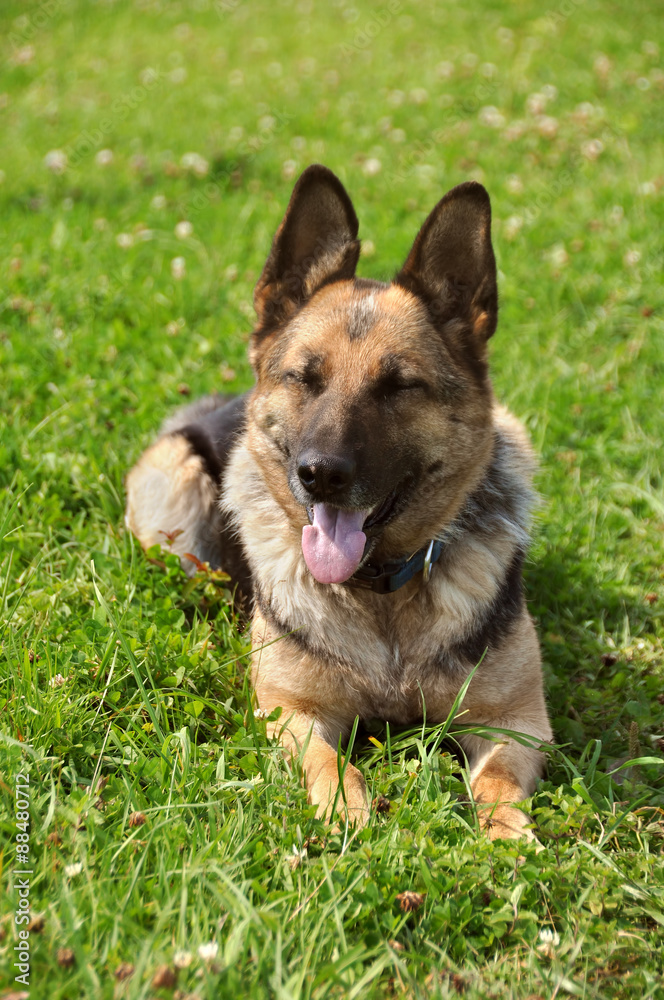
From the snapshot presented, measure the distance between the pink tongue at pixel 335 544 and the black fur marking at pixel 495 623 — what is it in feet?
1.76

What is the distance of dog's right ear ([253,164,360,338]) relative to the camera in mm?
3205

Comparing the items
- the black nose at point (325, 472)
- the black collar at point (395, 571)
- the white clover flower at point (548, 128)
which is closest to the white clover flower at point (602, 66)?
the white clover flower at point (548, 128)

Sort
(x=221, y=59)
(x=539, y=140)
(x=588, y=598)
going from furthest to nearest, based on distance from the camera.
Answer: (x=221, y=59)
(x=539, y=140)
(x=588, y=598)

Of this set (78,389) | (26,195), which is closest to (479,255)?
(78,389)

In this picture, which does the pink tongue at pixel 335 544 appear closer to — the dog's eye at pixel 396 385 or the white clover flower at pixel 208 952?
the dog's eye at pixel 396 385

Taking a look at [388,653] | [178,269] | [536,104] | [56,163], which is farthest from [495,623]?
[536,104]

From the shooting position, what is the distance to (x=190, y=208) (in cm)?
720

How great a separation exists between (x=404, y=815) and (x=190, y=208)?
6.11 m

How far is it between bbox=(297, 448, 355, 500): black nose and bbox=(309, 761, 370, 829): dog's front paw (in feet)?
3.04

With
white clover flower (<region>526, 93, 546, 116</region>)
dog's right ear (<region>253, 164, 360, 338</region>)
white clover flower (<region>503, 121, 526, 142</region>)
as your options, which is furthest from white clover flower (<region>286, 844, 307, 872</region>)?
white clover flower (<region>526, 93, 546, 116</region>)

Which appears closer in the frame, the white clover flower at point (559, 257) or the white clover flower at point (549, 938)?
the white clover flower at point (549, 938)

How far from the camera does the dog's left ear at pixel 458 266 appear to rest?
3012 millimetres

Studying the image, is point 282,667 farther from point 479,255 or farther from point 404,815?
point 479,255

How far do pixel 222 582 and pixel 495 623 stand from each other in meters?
1.36
